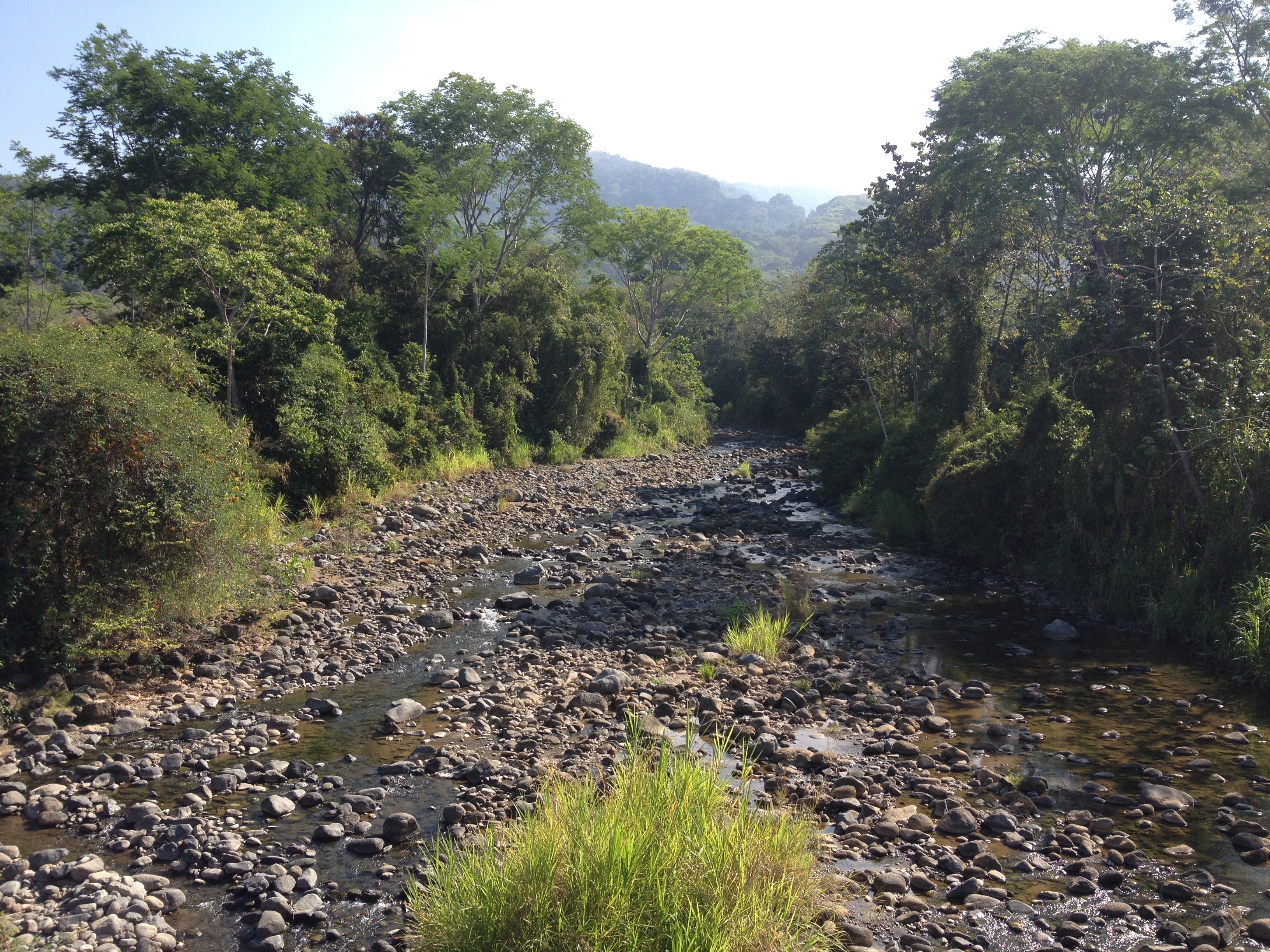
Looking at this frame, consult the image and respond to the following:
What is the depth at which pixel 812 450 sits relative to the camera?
101 ft

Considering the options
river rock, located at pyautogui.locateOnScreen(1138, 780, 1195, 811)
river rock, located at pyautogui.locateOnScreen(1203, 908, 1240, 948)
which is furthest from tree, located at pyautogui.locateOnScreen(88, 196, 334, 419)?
river rock, located at pyautogui.locateOnScreen(1203, 908, 1240, 948)

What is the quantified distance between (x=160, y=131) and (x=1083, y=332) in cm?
2441

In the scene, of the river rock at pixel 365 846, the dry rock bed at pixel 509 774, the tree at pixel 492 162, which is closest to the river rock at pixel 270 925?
the dry rock bed at pixel 509 774

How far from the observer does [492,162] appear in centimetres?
2930

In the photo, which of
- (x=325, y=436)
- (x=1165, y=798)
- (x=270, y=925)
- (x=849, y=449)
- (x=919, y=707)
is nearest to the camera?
(x=270, y=925)

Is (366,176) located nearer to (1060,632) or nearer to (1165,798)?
(1060,632)

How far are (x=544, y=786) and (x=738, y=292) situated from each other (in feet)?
160

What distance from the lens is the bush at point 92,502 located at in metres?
8.57

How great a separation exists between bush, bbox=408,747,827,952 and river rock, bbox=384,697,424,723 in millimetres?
3965

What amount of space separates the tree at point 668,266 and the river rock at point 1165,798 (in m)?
40.3

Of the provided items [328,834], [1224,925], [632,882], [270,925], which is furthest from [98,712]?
[1224,925]

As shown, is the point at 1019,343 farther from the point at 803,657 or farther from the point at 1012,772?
the point at 1012,772

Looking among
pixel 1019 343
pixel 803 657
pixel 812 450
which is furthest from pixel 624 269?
pixel 803 657

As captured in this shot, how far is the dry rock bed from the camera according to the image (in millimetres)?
5609
